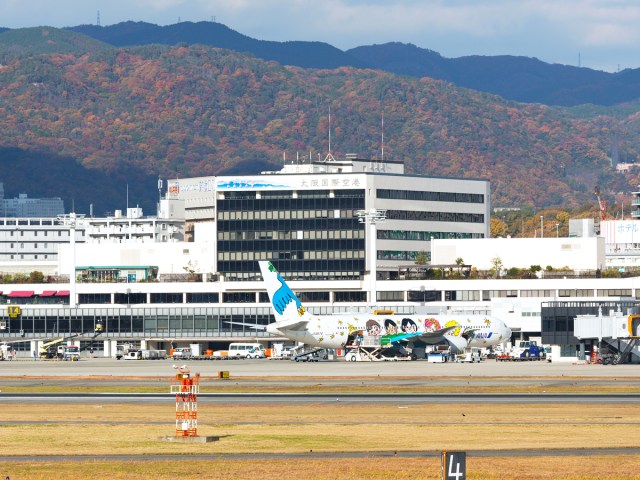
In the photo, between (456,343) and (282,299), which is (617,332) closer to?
(456,343)

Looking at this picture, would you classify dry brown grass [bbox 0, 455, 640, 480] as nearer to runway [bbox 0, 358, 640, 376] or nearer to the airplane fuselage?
runway [bbox 0, 358, 640, 376]

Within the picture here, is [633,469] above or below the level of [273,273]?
below

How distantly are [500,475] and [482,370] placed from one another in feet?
239

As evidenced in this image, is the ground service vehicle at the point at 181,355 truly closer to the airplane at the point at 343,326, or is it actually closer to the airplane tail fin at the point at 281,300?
the airplane at the point at 343,326

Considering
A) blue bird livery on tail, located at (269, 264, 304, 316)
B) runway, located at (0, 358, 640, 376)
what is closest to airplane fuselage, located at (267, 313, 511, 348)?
blue bird livery on tail, located at (269, 264, 304, 316)

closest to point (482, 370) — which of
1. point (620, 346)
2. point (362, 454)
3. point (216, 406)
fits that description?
point (620, 346)

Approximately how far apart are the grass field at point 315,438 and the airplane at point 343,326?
66.4 metres

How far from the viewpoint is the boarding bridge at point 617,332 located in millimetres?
136375

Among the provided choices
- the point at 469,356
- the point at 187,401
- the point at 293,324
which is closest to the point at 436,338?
the point at 469,356

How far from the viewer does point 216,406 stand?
Answer: 8438 cm

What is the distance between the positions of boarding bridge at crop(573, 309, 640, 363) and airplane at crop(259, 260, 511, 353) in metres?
16.9

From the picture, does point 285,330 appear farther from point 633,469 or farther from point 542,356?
point 633,469

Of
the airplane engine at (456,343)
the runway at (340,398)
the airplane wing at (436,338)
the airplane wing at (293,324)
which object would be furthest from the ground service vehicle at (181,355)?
the runway at (340,398)

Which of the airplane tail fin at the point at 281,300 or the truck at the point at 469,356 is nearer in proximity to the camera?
the truck at the point at 469,356
